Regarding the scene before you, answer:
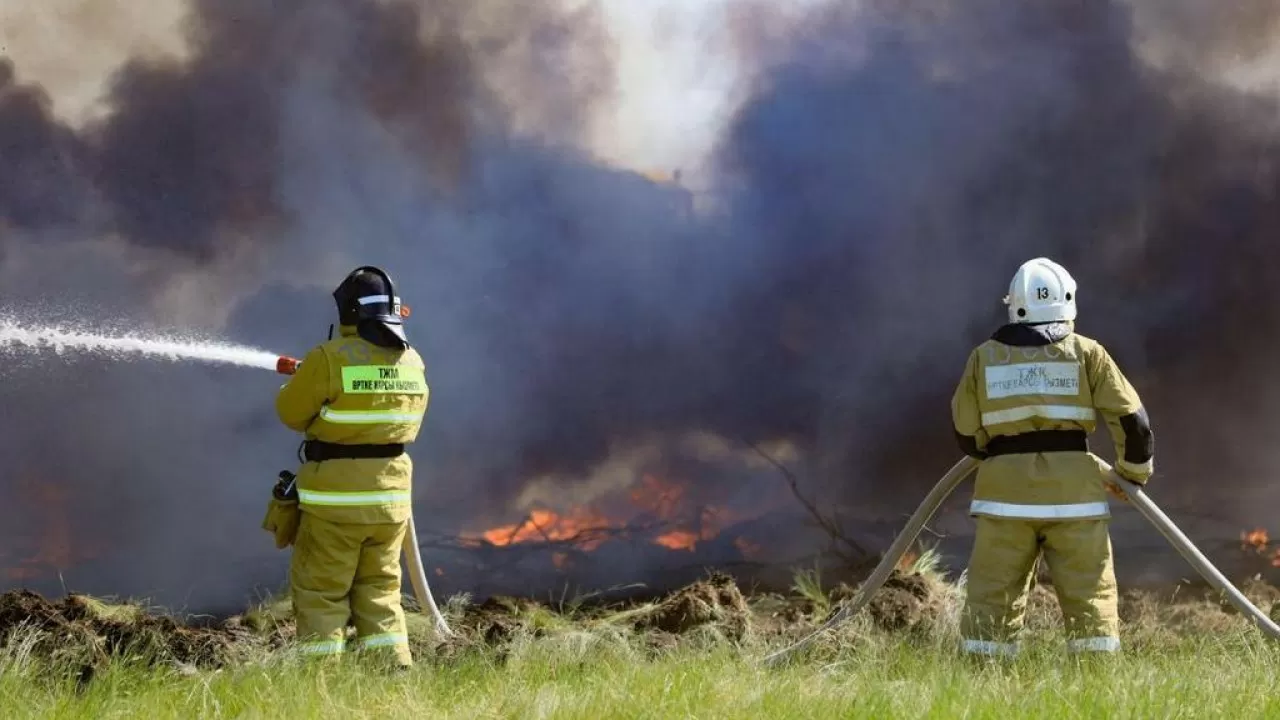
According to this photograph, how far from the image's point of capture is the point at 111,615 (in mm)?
7844

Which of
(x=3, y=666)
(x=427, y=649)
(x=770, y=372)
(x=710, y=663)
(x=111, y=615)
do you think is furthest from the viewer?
(x=770, y=372)

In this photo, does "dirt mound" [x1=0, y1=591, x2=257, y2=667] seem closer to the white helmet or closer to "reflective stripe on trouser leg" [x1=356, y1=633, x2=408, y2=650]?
"reflective stripe on trouser leg" [x1=356, y1=633, x2=408, y2=650]

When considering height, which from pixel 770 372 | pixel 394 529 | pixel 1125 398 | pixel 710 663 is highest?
pixel 770 372

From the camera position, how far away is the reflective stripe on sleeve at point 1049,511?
20.7ft

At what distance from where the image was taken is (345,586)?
643 centimetres

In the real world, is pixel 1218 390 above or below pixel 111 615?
above

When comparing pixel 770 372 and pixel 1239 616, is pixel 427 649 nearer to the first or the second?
pixel 770 372

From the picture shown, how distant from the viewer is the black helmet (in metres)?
6.51

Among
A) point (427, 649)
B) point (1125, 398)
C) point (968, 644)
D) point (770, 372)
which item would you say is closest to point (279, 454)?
point (427, 649)

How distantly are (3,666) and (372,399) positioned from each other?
6.34ft

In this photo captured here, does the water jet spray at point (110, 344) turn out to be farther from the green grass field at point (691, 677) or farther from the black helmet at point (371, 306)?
the green grass field at point (691, 677)

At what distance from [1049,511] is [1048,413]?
46 cm

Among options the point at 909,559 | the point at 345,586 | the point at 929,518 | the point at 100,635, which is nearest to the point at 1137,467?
the point at 929,518

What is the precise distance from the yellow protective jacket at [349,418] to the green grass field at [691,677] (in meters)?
0.76
